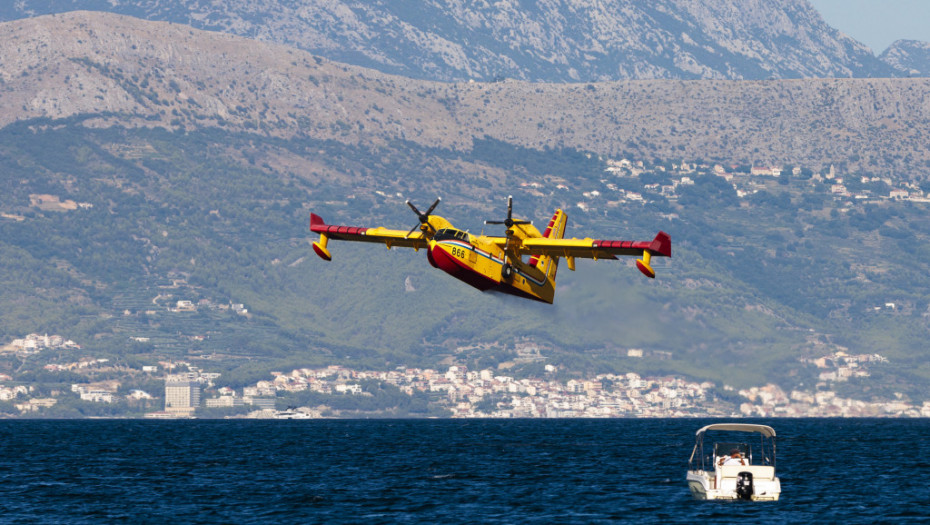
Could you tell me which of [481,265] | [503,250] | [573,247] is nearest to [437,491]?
[481,265]

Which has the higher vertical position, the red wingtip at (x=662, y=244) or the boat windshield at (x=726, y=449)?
the red wingtip at (x=662, y=244)

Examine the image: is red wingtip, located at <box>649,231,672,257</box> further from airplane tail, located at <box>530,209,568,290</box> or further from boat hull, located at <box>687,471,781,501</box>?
boat hull, located at <box>687,471,781,501</box>

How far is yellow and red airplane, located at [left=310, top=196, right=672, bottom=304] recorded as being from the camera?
132 meters

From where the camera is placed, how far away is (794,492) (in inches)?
5320

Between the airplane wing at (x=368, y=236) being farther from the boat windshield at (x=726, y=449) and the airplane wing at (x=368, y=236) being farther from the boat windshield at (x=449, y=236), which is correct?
the boat windshield at (x=726, y=449)

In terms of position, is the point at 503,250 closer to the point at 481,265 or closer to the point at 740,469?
the point at 481,265

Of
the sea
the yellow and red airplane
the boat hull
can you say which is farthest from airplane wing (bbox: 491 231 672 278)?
the boat hull

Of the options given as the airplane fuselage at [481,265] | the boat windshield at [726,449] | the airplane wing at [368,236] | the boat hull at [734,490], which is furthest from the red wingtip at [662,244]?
the boat hull at [734,490]

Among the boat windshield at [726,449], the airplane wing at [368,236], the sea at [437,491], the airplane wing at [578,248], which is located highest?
the airplane wing at [368,236]

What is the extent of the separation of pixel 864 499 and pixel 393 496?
4038 centimetres

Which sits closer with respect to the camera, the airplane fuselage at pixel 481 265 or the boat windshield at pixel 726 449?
the boat windshield at pixel 726 449

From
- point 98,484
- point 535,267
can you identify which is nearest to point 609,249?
point 535,267

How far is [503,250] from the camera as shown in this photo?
139000 mm

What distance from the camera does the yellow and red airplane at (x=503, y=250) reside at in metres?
132
